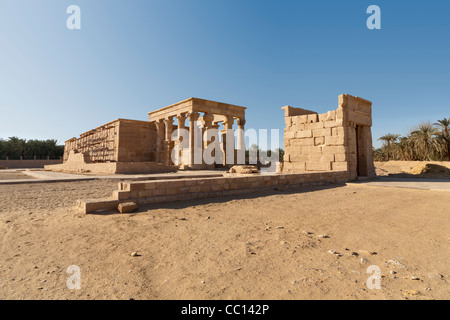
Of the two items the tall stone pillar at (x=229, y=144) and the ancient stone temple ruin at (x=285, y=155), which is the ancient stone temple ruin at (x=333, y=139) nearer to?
the ancient stone temple ruin at (x=285, y=155)

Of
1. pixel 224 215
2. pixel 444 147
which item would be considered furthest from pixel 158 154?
pixel 444 147

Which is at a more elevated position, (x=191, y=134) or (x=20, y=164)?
(x=191, y=134)

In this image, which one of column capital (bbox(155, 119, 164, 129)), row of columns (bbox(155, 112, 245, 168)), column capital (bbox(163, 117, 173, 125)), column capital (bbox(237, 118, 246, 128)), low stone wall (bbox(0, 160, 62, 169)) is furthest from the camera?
low stone wall (bbox(0, 160, 62, 169))

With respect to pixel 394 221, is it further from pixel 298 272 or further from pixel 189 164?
pixel 189 164

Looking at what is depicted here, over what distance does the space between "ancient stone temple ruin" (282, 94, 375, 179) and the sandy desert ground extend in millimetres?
5683

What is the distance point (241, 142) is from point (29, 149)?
5002cm

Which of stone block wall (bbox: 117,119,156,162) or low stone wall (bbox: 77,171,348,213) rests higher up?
stone block wall (bbox: 117,119,156,162)

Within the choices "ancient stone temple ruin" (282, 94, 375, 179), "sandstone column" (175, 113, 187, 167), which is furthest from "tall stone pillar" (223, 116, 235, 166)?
"ancient stone temple ruin" (282, 94, 375, 179)

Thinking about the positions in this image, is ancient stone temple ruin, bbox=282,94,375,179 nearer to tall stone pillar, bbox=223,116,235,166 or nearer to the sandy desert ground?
the sandy desert ground

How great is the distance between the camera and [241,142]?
24.8 meters

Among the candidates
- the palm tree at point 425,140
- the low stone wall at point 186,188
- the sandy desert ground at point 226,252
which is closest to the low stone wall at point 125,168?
the sandy desert ground at point 226,252

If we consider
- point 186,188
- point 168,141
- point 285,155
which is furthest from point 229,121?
point 186,188

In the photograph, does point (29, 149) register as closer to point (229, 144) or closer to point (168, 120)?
point (168, 120)

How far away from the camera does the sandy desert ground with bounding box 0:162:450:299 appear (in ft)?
6.77
